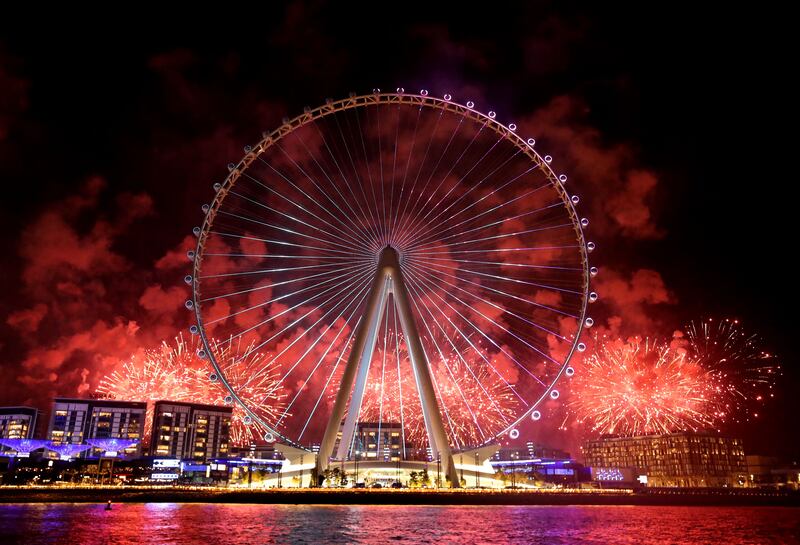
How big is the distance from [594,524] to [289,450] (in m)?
33.5

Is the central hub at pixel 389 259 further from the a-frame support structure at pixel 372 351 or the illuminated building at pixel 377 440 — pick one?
the illuminated building at pixel 377 440

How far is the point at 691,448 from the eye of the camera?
516ft

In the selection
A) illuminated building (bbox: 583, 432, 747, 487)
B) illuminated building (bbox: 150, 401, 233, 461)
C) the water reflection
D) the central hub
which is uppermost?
the central hub

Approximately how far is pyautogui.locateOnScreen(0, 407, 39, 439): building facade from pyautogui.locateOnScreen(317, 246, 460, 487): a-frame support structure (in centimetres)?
12901

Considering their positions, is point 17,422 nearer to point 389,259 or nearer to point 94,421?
point 94,421

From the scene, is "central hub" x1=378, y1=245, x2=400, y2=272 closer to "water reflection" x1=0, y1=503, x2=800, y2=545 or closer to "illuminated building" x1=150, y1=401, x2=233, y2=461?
"water reflection" x1=0, y1=503, x2=800, y2=545

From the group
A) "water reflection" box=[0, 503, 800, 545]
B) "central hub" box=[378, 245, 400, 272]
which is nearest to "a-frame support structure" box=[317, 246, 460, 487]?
"central hub" box=[378, 245, 400, 272]

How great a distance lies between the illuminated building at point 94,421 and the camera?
14838cm

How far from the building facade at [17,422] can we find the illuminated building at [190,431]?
30.4m

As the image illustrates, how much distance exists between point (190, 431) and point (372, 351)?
119 meters

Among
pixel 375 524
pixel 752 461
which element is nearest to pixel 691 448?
pixel 752 461

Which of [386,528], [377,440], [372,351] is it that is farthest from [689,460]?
[386,528]

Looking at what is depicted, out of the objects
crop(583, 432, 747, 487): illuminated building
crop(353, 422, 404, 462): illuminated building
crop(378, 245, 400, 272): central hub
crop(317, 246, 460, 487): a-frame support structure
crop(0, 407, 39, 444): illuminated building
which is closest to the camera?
crop(317, 246, 460, 487): a-frame support structure

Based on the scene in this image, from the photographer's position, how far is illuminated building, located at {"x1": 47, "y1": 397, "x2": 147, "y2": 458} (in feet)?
487
